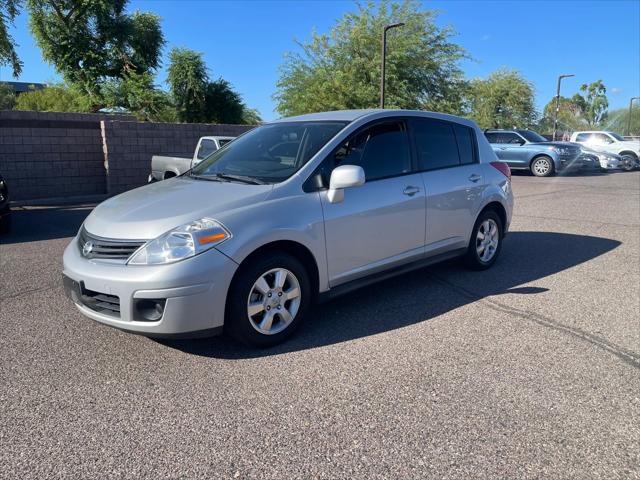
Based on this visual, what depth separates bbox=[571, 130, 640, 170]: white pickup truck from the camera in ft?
79.0

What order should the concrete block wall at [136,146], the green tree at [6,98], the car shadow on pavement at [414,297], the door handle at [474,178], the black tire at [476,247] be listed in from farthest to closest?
the green tree at [6,98]
the concrete block wall at [136,146]
the black tire at [476,247]
the door handle at [474,178]
the car shadow on pavement at [414,297]

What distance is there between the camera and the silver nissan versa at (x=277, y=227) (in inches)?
136

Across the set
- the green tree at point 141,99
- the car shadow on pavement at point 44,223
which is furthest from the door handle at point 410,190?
the green tree at point 141,99

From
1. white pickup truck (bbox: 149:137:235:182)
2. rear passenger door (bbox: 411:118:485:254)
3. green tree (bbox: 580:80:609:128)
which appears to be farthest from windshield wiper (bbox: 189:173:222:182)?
green tree (bbox: 580:80:609:128)

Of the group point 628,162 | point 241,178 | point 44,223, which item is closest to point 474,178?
point 241,178

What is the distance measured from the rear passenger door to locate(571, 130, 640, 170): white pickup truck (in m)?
21.4

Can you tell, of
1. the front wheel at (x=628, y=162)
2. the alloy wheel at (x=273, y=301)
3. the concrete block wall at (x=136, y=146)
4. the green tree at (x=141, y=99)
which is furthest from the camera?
the front wheel at (x=628, y=162)

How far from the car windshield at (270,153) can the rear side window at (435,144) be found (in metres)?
0.95

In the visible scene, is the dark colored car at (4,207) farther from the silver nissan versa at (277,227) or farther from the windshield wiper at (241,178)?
the windshield wiper at (241,178)

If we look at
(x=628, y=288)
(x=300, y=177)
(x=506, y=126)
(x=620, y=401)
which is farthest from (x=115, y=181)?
(x=506, y=126)

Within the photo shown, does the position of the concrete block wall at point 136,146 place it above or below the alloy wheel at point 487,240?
above

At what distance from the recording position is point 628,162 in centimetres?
2400

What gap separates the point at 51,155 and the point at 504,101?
43.9 metres

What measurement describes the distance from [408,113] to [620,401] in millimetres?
3081
